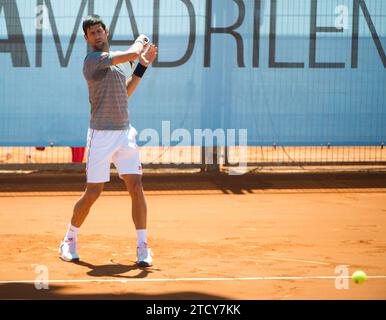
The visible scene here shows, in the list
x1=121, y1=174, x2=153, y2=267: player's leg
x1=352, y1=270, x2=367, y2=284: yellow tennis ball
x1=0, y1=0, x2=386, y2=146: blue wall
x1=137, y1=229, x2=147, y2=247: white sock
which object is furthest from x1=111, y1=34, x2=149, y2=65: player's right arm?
x1=0, y1=0, x2=386, y2=146: blue wall

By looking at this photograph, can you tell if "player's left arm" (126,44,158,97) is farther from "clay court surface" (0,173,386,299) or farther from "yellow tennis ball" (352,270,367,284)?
"yellow tennis ball" (352,270,367,284)

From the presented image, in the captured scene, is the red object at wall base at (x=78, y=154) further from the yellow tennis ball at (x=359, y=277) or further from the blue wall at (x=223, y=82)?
the yellow tennis ball at (x=359, y=277)

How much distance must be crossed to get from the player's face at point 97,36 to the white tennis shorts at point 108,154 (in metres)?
0.67

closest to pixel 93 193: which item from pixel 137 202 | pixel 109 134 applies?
pixel 137 202

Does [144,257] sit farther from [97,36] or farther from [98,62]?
[97,36]

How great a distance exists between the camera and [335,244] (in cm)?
748

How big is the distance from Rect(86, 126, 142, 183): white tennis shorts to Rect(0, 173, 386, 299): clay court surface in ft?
2.39

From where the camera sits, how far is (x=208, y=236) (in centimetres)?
782

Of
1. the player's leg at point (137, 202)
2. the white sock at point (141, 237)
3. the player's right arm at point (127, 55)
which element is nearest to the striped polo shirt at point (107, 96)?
the player's right arm at point (127, 55)

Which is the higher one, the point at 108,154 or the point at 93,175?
the point at 108,154

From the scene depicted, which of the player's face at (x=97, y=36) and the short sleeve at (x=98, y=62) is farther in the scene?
the player's face at (x=97, y=36)

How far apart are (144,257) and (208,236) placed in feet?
4.51

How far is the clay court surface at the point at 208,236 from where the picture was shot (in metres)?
5.88

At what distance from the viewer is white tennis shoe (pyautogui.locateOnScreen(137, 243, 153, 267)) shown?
21.4ft
